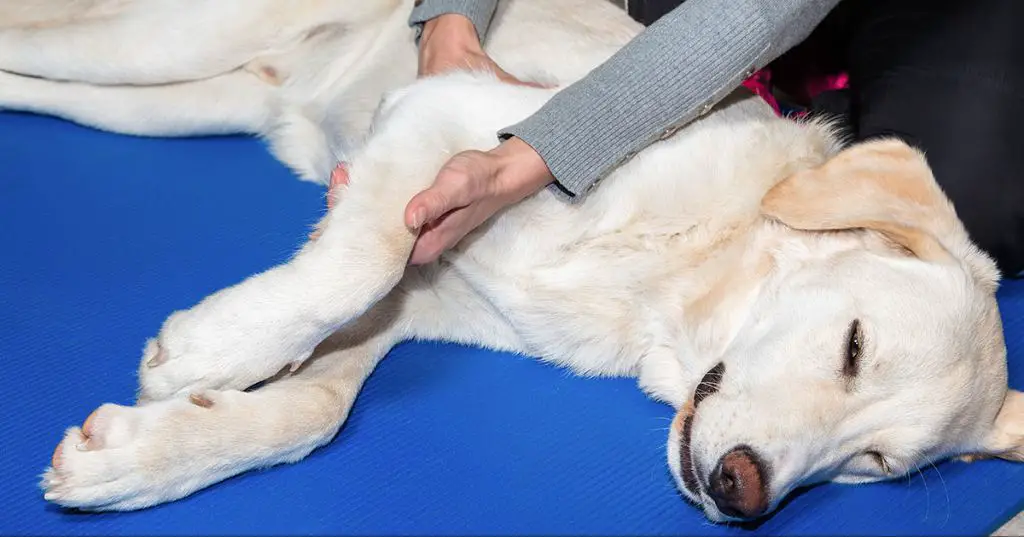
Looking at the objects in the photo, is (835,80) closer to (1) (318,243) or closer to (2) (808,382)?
(2) (808,382)

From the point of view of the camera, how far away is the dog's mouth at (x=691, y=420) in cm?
217

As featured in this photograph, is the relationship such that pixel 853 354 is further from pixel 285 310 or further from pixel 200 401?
pixel 200 401

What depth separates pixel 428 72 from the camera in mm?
2646

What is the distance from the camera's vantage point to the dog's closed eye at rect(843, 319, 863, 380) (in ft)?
6.88

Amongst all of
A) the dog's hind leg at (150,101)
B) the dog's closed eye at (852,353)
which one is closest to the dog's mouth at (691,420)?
the dog's closed eye at (852,353)

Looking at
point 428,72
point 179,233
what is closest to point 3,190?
point 179,233

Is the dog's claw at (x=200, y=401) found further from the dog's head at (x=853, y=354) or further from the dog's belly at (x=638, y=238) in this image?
the dog's head at (x=853, y=354)

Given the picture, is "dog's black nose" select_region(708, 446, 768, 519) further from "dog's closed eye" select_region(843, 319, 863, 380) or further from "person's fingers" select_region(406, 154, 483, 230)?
"person's fingers" select_region(406, 154, 483, 230)

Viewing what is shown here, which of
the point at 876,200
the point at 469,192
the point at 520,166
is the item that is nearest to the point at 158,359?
the point at 469,192

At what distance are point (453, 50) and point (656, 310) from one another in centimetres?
85

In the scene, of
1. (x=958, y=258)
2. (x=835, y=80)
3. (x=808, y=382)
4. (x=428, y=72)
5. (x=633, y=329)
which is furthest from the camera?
(x=835, y=80)

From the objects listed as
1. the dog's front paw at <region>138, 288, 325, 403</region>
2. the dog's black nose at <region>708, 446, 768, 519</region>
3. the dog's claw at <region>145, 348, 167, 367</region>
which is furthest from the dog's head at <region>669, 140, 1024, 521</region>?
the dog's claw at <region>145, 348, 167, 367</region>

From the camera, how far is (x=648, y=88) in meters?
2.26

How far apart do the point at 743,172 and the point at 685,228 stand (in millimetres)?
185
